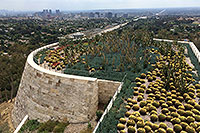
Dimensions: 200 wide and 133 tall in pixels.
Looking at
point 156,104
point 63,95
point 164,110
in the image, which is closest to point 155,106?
point 156,104

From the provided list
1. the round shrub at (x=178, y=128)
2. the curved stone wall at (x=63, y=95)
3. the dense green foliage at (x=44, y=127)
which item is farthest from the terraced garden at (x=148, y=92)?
the dense green foliage at (x=44, y=127)

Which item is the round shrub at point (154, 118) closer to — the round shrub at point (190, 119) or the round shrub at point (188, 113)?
the round shrub at point (190, 119)

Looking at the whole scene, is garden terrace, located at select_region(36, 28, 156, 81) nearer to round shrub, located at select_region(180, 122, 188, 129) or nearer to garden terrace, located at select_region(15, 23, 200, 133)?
garden terrace, located at select_region(15, 23, 200, 133)

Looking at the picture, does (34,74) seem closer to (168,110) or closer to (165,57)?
(168,110)

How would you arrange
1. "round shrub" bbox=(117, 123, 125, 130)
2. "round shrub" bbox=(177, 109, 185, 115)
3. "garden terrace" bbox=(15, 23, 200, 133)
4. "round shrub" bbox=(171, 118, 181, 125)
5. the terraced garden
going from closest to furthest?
"round shrub" bbox=(117, 123, 125, 130)
the terraced garden
"round shrub" bbox=(171, 118, 181, 125)
"garden terrace" bbox=(15, 23, 200, 133)
"round shrub" bbox=(177, 109, 185, 115)

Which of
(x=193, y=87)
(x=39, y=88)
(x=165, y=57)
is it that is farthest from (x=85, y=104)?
(x=165, y=57)

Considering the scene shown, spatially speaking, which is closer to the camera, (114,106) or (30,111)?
(114,106)

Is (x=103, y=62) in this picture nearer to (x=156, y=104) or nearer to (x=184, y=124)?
(x=156, y=104)

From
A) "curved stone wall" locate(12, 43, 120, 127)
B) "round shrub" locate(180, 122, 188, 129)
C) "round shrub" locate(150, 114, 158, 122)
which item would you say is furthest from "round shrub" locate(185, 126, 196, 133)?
"curved stone wall" locate(12, 43, 120, 127)
